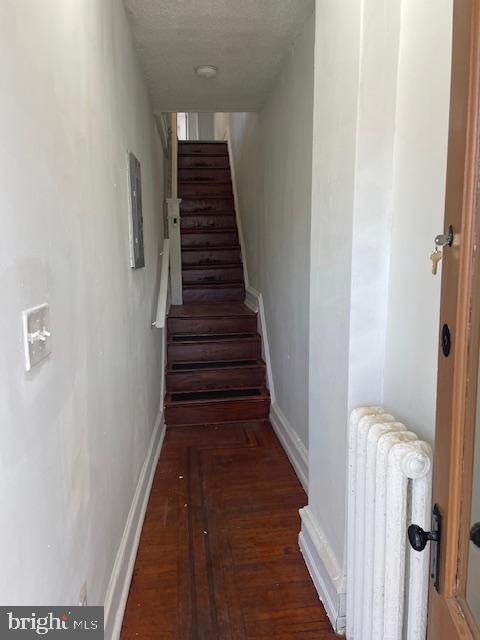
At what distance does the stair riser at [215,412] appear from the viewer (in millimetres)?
3361

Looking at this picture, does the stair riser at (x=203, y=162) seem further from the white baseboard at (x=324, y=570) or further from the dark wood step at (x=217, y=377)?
the white baseboard at (x=324, y=570)

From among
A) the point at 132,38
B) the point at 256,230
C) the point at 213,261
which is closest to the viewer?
the point at 132,38

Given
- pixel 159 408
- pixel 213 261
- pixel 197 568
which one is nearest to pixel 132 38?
pixel 159 408

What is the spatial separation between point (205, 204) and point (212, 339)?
7.50ft

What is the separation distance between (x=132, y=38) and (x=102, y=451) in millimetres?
2009

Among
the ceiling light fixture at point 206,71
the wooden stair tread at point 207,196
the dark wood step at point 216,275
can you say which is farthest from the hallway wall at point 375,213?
the wooden stair tread at point 207,196

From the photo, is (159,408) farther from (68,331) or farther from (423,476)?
(423,476)

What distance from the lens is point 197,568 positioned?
6.02 feet

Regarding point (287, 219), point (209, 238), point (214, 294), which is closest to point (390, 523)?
point (287, 219)

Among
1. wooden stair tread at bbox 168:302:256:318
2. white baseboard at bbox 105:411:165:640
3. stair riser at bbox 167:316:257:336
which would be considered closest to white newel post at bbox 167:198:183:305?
wooden stair tread at bbox 168:302:256:318

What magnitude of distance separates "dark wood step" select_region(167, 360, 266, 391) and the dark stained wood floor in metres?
0.68

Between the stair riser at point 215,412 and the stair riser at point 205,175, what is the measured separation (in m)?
3.41

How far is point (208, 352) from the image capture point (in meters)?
3.72

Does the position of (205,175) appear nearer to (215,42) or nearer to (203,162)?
(203,162)
